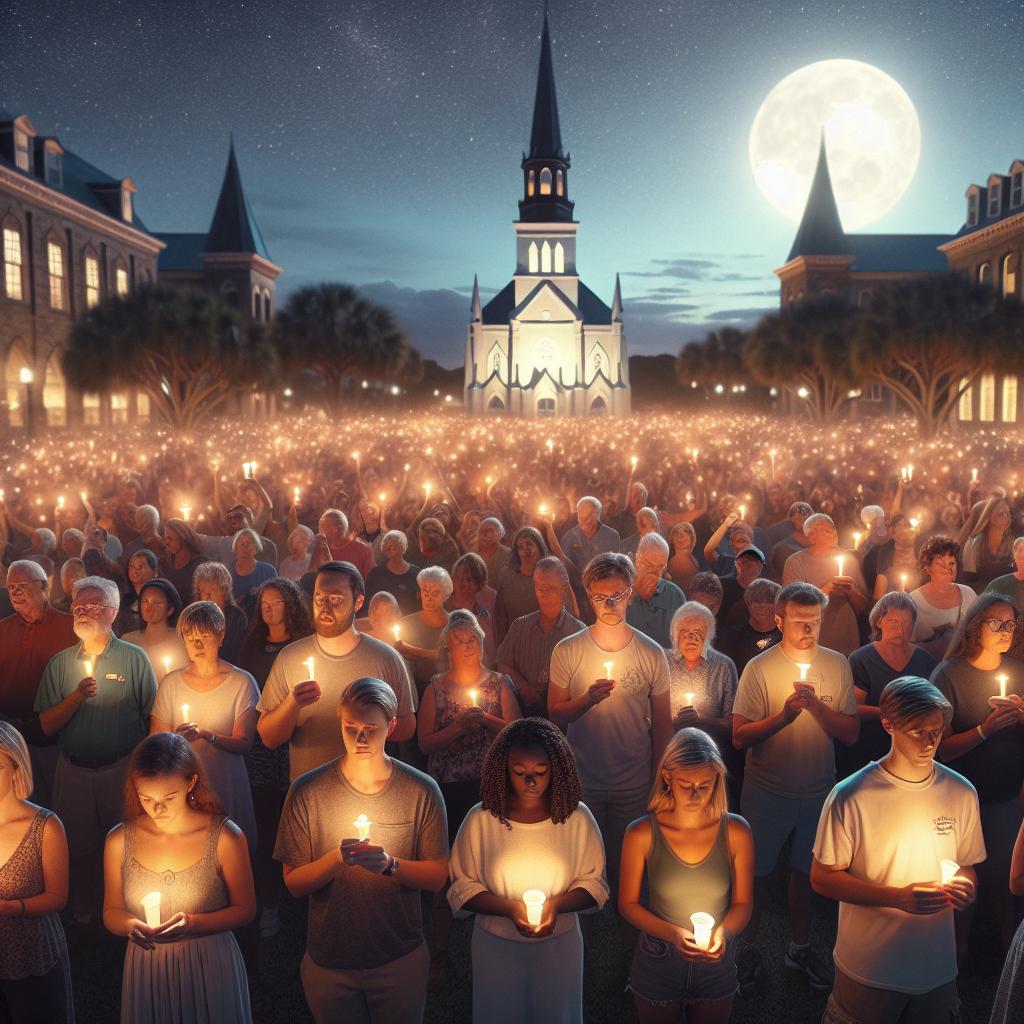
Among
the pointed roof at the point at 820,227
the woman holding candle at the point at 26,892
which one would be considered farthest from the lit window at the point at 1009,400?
the woman holding candle at the point at 26,892

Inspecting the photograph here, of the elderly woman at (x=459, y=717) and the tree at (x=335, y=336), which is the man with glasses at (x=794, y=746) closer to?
the elderly woman at (x=459, y=717)

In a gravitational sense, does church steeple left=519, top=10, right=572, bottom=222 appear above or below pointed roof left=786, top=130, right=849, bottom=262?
above

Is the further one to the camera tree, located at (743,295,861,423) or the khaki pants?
tree, located at (743,295,861,423)

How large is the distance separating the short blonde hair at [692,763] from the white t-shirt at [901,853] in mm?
437

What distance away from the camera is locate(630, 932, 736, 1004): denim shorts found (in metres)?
3.55

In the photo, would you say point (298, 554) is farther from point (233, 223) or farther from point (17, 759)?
point (233, 223)

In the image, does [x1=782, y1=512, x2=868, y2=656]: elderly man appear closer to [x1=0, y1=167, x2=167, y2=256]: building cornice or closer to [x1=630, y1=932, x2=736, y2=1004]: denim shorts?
[x1=630, y1=932, x2=736, y2=1004]: denim shorts

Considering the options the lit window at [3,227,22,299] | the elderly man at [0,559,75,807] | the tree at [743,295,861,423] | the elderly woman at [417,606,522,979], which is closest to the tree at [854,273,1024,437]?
the tree at [743,295,861,423]

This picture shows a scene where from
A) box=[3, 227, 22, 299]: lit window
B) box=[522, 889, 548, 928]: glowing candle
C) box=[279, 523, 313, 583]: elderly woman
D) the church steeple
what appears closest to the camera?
box=[522, 889, 548, 928]: glowing candle

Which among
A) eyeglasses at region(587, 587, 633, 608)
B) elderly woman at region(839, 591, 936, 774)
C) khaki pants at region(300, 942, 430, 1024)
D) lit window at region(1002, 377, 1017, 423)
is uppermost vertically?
lit window at region(1002, 377, 1017, 423)

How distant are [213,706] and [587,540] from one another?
483cm

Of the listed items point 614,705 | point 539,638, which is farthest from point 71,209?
point 614,705

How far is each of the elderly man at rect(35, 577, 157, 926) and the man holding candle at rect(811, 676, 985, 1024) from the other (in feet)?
11.7

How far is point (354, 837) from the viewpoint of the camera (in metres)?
3.55
